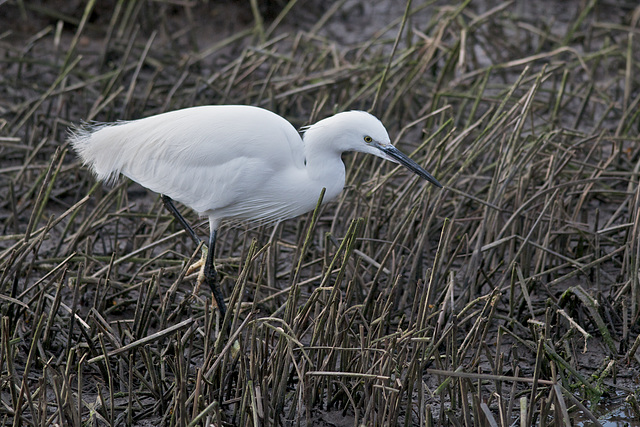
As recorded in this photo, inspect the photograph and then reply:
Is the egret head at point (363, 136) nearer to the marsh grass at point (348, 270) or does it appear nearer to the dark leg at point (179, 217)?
the marsh grass at point (348, 270)

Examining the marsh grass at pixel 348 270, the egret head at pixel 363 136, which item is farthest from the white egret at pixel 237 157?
the marsh grass at pixel 348 270

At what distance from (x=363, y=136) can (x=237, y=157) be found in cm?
52

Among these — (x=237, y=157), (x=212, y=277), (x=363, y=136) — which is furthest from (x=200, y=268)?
(x=363, y=136)

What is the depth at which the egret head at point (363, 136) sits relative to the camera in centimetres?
293

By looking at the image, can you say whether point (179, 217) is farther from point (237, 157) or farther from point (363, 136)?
point (363, 136)

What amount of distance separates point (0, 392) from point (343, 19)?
5.30 m

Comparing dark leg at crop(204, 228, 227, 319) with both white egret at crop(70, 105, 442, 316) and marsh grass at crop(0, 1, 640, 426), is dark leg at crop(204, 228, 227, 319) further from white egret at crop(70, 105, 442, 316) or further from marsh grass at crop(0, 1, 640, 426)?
marsh grass at crop(0, 1, 640, 426)

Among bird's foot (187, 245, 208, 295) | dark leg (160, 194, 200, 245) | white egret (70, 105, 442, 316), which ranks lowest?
bird's foot (187, 245, 208, 295)

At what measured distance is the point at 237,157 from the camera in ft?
10.3

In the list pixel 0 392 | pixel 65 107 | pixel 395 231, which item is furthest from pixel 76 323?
pixel 65 107

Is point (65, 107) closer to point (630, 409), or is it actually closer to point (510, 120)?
point (510, 120)

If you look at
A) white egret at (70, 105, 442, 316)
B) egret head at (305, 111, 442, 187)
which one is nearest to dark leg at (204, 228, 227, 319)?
white egret at (70, 105, 442, 316)

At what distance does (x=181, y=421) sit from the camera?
7.06ft

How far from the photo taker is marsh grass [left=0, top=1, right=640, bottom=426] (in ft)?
7.86
